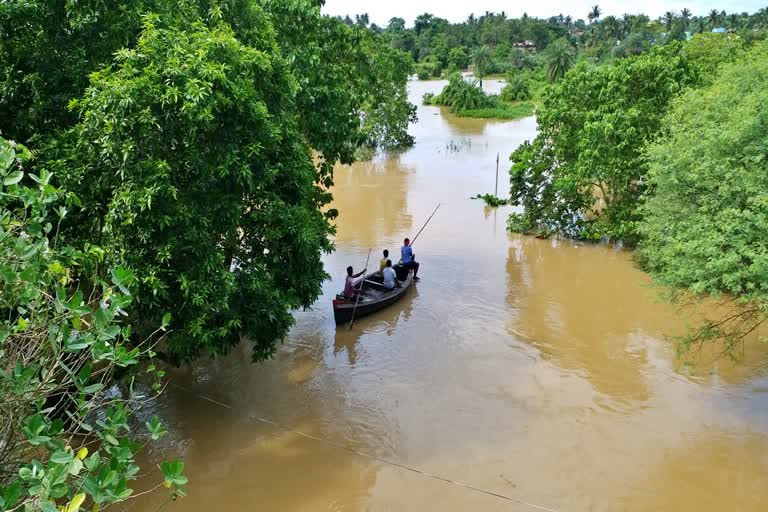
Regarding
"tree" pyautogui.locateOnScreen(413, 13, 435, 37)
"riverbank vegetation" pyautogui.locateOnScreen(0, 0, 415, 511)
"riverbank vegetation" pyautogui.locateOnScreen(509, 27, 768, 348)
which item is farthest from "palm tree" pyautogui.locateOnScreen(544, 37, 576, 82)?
"tree" pyautogui.locateOnScreen(413, 13, 435, 37)

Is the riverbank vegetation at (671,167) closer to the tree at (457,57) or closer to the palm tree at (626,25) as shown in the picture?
the tree at (457,57)

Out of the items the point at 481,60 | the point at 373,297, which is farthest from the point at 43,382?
the point at 481,60

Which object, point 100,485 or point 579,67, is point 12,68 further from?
point 579,67

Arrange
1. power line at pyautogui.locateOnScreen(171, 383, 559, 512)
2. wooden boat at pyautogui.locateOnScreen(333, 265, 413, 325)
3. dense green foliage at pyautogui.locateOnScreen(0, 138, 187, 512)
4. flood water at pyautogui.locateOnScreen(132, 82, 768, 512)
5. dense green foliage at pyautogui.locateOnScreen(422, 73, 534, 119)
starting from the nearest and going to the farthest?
dense green foliage at pyautogui.locateOnScreen(0, 138, 187, 512) → power line at pyautogui.locateOnScreen(171, 383, 559, 512) → flood water at pyautogui.locateOnScreen(132, 82, 768, 512) → wooden boat at pyautogui.locateOnScreen(333, 265, 413, 325) → dense green foliage at pyautogui.locateOnScreen(422, 73, 534, 119)

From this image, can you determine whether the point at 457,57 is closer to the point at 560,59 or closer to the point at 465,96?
the point at 465,96

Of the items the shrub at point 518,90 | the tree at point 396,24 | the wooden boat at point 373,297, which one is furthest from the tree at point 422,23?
the wooden boat at point 373,297

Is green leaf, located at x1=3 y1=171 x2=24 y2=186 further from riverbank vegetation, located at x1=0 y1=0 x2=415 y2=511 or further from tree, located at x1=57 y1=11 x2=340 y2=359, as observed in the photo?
tree, located at x1=57 y1=11 x2=340 y2=359
